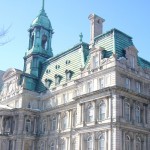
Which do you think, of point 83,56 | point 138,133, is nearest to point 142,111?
point 138,133

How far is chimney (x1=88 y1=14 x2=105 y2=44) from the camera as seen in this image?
5656 cm

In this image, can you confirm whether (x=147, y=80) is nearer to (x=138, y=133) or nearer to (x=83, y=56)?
(x=138, y=133)

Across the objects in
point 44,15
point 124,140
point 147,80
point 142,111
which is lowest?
point 124,140

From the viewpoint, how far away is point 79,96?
4794 cm

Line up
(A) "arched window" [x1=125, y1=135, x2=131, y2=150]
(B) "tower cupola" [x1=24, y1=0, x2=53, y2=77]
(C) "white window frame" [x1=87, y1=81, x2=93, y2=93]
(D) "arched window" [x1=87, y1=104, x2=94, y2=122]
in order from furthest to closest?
(B) "tower cupola" [x1=24, y1=0, x2=53, y2=77], (C) "white window frame" [x1=87, y1=81, x2=93, y2=93], (D) "arched window" [x1=87, y1=104, x2=94, y2=122], (A) "arched window" [x1=125, y1=135, x2=131, y2=150]

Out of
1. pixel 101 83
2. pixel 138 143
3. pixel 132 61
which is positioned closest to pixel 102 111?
pixel 101 83

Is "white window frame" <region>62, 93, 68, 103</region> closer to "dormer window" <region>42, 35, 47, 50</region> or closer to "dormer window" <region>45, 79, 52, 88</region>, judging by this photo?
"dormer window" <region>45, 79, 52, 88</region>

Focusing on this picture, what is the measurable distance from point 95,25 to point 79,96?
15.4 metres

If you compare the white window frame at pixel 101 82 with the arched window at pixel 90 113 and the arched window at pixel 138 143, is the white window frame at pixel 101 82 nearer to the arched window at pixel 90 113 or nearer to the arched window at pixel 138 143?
the arched window at pixel 90 113

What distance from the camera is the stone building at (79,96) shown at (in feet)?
144

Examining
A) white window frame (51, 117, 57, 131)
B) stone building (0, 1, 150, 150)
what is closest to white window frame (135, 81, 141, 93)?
stone building (0, 1, 150, 150)

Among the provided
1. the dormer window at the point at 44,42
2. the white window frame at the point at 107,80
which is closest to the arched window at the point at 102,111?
the white window frame at the point at 107,80

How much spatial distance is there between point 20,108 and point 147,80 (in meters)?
23.3

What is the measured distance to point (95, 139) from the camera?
44031 mm
